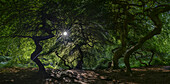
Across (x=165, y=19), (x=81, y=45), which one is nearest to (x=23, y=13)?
(x=81, y=45)

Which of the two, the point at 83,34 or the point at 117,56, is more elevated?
the point at 83,34

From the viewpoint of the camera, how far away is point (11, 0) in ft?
11.0

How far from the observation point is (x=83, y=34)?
6.14 m

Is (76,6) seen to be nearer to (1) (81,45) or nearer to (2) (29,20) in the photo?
(2) (29,20)

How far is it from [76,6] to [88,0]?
508 mm

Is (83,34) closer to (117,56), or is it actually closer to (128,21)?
(117,56)

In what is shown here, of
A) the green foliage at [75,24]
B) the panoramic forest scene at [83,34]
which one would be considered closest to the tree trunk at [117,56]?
the panoramic forest scene at [83,34]

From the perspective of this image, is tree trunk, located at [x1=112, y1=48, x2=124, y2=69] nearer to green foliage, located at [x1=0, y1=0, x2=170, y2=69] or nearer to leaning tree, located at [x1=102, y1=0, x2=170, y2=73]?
leaning tree, located at [x1=102, y1=0, x2=170, y2=73]

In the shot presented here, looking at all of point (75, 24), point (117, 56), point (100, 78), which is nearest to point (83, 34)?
point (75, 24)

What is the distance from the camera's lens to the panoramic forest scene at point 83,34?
12.3 ft

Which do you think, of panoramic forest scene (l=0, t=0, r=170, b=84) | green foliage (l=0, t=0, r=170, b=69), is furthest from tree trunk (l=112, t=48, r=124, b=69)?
green foliage (l=0, t=0, r=170, b=69)

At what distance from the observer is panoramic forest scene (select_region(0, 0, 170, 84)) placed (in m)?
3.74

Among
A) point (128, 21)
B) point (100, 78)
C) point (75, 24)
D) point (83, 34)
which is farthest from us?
point (83, 34)

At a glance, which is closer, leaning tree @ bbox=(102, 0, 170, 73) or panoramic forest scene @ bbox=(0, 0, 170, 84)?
→ panoramic forest scene @ bbox=(0, 0, 170, 84)
